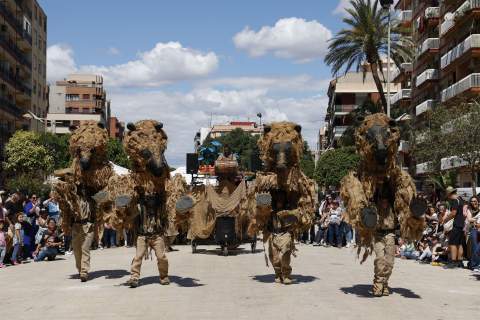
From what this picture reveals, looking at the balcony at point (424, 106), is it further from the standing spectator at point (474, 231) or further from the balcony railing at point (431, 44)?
the standing spectator at point (474, 231)

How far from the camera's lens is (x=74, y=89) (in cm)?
10050

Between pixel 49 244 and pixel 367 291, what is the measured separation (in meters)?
9.10

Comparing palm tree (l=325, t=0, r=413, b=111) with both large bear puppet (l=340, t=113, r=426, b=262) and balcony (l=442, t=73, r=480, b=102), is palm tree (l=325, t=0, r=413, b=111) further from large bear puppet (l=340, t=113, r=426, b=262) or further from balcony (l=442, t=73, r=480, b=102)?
large bear puppet (l=340, t=113, r=426, b=262)

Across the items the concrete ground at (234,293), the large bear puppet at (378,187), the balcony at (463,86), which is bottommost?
the concrete ground at (234,293)

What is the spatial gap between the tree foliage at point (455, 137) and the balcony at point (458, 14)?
9.66 metres

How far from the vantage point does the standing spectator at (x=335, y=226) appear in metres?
21.8

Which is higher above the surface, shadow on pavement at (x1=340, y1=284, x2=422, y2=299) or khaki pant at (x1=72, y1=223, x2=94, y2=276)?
khaki pant at (x1=72, y1=223, x2=94, y2=276)

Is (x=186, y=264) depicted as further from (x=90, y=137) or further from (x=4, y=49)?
(x=4, y=49)

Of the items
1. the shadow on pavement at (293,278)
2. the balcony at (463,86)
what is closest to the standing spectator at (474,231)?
the shadow on pavement at (293,278)

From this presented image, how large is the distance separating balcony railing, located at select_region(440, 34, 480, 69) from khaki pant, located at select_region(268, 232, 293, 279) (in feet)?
103

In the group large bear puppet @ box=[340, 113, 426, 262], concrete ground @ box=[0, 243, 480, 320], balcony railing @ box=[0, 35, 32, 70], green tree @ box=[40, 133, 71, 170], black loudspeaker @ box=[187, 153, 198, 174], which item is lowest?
concrete ground @ box=[0, 243, 480, 320]

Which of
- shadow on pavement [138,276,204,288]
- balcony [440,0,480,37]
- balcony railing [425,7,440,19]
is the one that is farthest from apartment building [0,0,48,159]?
shadow on pavement [138,276,204,288]

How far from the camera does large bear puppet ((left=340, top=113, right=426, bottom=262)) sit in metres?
9.84

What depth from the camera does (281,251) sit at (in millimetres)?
10922
